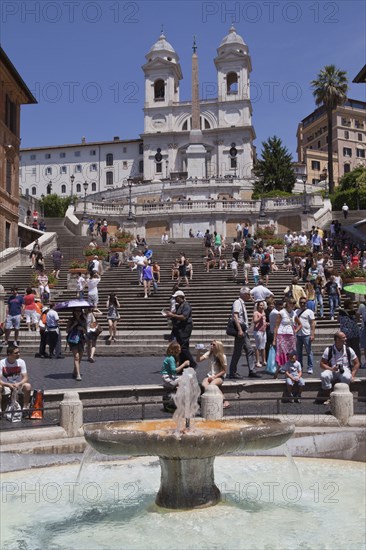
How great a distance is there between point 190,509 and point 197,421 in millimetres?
1106

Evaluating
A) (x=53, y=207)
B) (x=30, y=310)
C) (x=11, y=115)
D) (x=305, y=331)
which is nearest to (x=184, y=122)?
(x=53, y=207)

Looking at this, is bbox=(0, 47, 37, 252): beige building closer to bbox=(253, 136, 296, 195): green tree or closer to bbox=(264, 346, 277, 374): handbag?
bbox=(264, 346, 277, 374): handbag

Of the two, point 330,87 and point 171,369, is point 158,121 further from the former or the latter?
point 171,369

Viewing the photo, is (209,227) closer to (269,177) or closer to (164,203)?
(164,203)

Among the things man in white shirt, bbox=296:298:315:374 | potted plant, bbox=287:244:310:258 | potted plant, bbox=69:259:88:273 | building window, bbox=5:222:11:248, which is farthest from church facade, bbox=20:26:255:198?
man in white shirt, bbox=296:298:315:374

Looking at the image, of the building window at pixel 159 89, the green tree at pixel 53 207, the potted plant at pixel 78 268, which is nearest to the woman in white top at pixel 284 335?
the potted plant at pixel 78 268

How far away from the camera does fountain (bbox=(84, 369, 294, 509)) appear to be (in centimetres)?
727

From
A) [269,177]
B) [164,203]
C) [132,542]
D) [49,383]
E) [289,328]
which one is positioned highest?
[269,177]

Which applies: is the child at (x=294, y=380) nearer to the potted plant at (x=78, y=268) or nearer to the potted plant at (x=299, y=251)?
the potted plant at (x=78, y=268)

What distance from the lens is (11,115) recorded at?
37.3m

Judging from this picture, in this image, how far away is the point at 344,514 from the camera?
7.73 meters

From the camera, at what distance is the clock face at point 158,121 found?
9606 centimetres

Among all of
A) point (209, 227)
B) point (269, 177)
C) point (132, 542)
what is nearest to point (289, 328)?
point (132, 542)

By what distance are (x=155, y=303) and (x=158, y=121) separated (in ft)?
252
